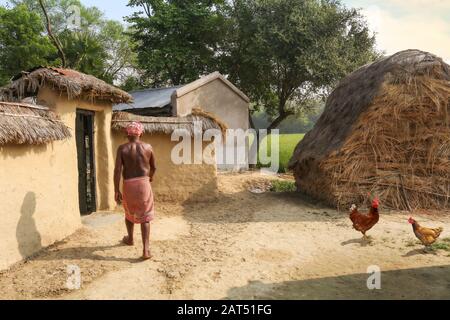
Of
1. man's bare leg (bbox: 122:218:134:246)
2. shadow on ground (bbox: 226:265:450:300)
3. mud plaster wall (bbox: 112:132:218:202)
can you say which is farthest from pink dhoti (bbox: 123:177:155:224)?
mud plaster wall (bbox: 112:132:218:202)

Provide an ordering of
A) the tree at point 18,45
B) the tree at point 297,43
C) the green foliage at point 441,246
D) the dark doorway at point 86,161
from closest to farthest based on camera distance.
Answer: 1. the green foliage at point 441,246
2. the dark doorway at point 86,161
3. the tree at point 297,43
4. the tree at point 18,45

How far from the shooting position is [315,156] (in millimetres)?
9242

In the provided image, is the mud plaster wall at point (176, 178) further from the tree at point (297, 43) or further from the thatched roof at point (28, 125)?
the tree at point (297, 43)

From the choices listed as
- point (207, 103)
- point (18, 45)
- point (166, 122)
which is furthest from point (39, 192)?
point (18, 45)

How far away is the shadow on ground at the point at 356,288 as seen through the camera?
4.14 m

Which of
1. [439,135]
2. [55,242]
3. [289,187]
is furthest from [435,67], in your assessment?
[55,242]

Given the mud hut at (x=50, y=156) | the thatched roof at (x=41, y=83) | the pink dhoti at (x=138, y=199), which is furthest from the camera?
the thatched roof at (x=41, y=83)

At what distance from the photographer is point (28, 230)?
17.9 ft

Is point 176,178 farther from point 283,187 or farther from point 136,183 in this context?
point 283,187

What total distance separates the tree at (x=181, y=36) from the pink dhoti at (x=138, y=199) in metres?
15.7

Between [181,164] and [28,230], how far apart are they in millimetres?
4477

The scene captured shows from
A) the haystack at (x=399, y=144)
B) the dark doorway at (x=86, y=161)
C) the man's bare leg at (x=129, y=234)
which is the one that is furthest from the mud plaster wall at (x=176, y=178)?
the man's bare leg at (x=129, y=234)

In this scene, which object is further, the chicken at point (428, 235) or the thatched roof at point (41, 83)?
the thatched roof at point (41, 83)

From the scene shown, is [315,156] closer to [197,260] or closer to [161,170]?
[161,170]
